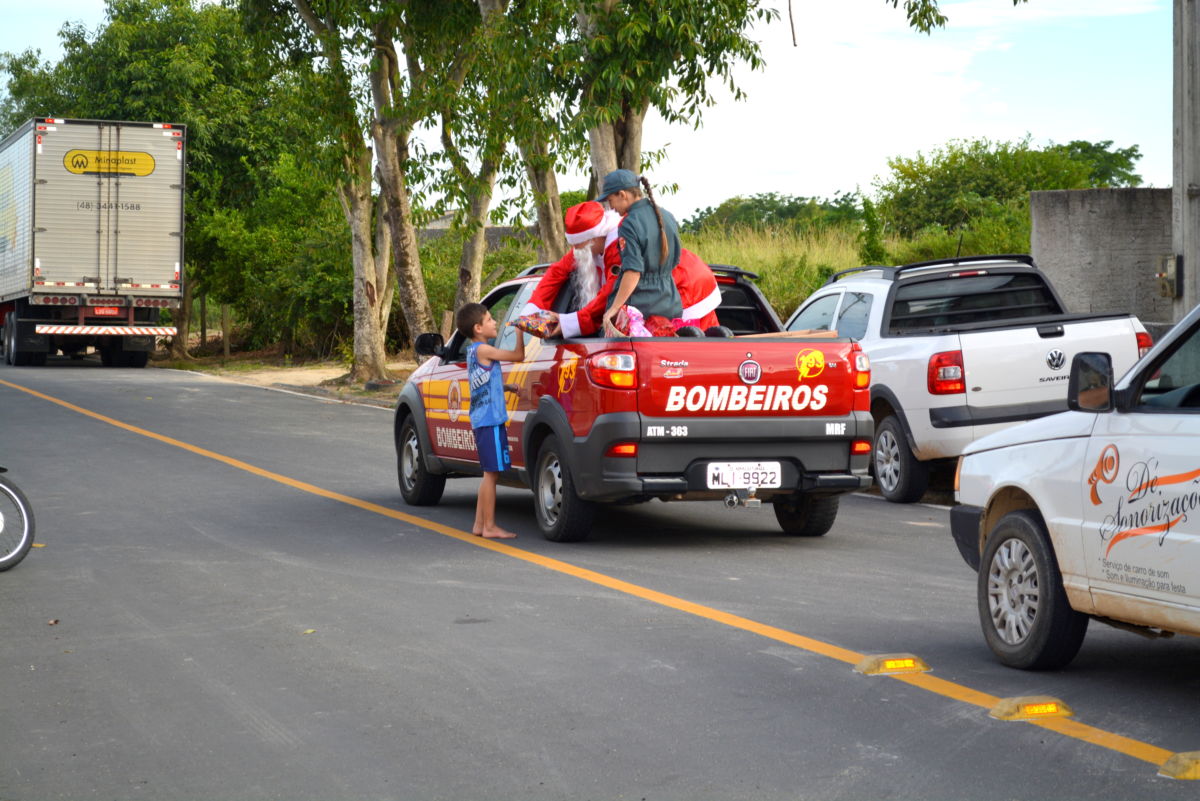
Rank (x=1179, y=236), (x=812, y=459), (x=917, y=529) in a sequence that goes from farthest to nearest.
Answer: (x=1179, y=236)
(x=917, y=529)
(x=812, y=459)

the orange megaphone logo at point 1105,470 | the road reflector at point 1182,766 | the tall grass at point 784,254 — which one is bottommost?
the road reflector at point 1182,766

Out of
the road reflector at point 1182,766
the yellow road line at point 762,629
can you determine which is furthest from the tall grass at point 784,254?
the road reflector at point 1182,766

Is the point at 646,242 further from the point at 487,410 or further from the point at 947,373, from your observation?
the point at 947,373

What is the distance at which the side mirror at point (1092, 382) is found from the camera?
583cm

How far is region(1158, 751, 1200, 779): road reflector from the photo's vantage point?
16.0 feet

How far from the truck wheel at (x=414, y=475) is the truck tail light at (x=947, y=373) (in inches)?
149

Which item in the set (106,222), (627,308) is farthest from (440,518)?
(106,222)

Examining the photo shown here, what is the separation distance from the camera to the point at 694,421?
9.49 meters

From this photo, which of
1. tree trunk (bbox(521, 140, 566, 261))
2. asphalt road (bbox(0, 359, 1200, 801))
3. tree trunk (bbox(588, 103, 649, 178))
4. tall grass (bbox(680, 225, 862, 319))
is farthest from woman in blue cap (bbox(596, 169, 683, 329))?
tall grass (bbox(680, 225, 862, 319))

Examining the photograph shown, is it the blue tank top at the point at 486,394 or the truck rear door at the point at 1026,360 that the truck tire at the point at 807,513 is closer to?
the truck rear door at the point at 1026,360

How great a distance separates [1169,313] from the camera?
19.6 meters

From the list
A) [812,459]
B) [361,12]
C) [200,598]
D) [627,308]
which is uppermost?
[361,12]

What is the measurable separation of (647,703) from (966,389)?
20.9 ft

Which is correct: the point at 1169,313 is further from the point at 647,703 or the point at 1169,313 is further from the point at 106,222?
the point at 106,222
